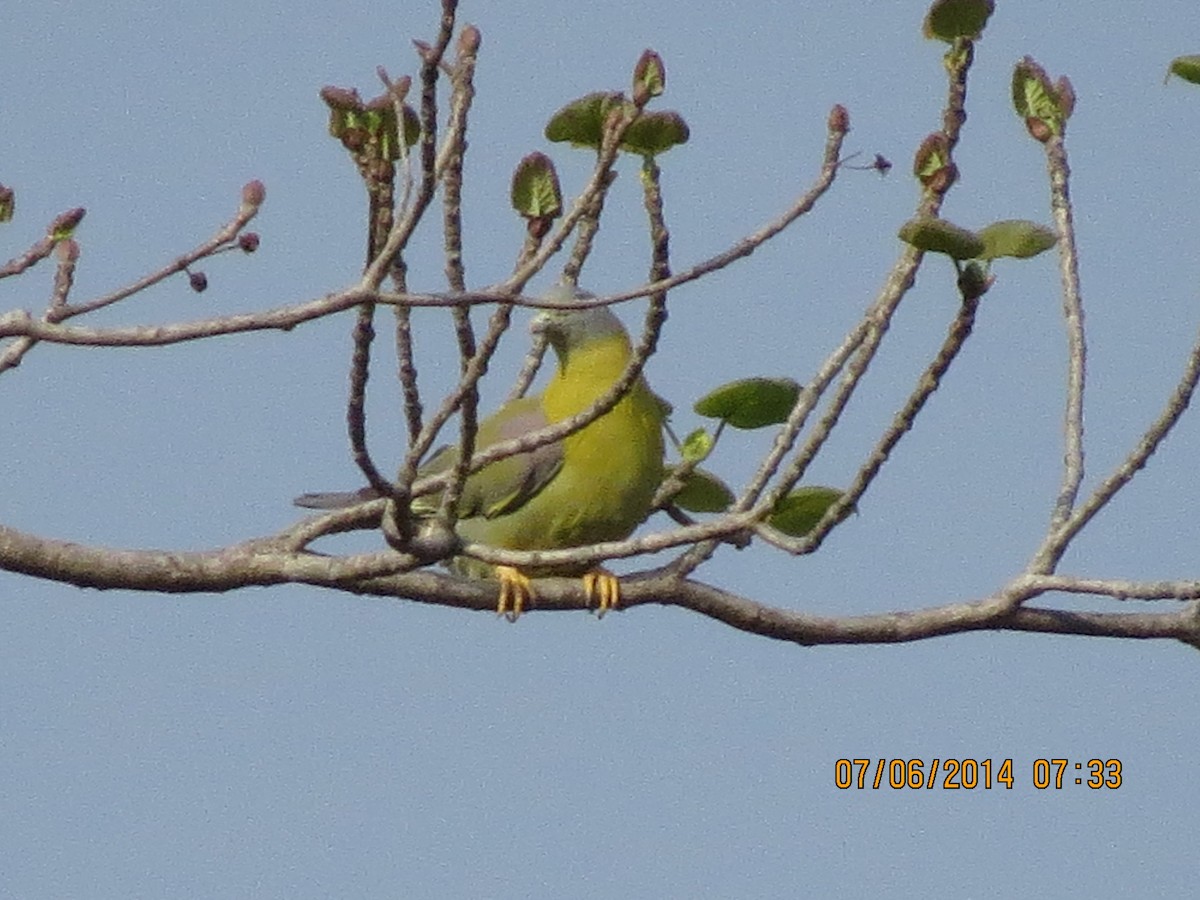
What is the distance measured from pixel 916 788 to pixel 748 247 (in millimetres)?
3033

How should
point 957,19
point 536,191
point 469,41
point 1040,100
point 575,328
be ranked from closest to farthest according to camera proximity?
1. point 469,41
2. point 536,191
3. point 957,19
4. point 1040,100
5. point 575,328

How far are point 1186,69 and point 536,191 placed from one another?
4.51ft

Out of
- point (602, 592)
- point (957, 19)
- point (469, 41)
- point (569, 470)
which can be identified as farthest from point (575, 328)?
point (469, 41)

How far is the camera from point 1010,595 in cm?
446

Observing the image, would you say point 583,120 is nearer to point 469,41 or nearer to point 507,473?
point 469,41

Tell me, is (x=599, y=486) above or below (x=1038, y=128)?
below

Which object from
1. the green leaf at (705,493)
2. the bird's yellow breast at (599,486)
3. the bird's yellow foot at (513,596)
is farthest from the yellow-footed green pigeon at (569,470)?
the bird's yellow foot at (513,596)

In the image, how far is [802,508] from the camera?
4.48 metres

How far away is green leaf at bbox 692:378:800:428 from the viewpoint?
4430 millimetres

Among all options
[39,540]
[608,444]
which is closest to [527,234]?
[39,540]

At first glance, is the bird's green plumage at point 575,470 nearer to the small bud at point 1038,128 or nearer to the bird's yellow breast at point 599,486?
the bird's yellow breast at point 599,486

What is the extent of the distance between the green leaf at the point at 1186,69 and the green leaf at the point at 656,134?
103 centimetres

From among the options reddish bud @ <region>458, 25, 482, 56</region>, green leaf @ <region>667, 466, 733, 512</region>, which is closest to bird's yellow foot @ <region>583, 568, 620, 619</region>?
green leaf @ <region>667, 466, 733, 512</region>

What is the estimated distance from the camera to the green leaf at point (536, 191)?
3.77 meters
